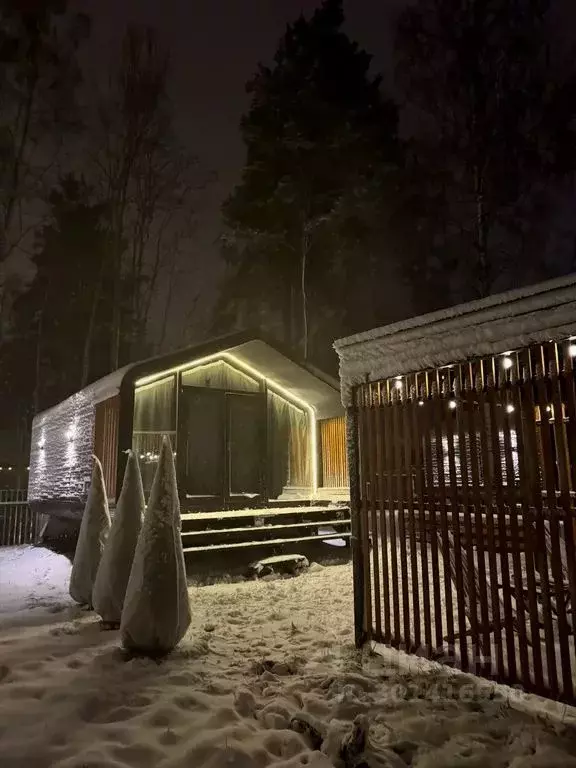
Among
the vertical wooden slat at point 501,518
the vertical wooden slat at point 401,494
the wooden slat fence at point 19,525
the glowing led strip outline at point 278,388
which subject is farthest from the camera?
the wooden slat fence at point 19,525

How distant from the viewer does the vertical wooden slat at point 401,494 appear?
4.90 m

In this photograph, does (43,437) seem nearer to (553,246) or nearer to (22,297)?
(22,297)

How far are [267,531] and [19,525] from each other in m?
9.77

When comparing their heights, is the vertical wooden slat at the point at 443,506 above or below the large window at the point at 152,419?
below

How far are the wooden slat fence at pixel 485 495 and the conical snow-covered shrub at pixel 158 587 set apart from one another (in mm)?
A: 1910

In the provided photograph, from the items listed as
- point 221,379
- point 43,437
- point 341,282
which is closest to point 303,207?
point 341,282

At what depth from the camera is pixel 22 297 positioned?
31.4 meters

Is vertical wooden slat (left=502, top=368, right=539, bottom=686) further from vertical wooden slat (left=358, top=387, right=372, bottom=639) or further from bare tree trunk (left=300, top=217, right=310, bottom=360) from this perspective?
bare tree trunk (left=300, top=217, right=310, bottom=360)

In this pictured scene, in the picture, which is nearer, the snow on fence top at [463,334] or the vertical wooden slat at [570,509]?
the vertical wooden slat at [570,509]

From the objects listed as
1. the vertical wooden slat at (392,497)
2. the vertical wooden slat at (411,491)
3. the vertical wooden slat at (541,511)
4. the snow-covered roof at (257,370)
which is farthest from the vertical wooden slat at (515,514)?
the snow-covered roof at (257,370)

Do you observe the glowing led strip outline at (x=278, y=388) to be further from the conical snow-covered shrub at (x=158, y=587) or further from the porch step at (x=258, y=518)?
the conical snow-covered shrub at (x=158, y=587)

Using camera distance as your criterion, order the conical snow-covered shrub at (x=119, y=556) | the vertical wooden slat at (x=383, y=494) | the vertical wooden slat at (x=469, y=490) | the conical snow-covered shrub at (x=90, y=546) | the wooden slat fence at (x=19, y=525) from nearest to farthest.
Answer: the vertical wooden slat at (x=469, y=490) → the vertical wooden slat at (x=383, y=494) → the conical snow-covered shrub at (x=119, y=556) → the conical snow-covered shrub at (x=90, y=546) → the wooden slat fence at (x=19, y=525)

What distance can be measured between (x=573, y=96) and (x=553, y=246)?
5057 millimetres

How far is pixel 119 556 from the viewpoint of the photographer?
6.55 m
